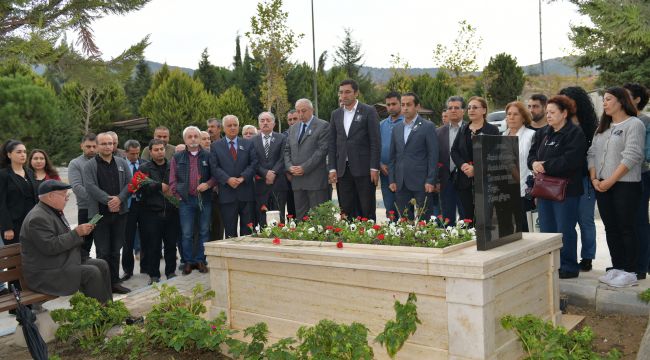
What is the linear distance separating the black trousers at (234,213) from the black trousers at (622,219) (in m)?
4.48

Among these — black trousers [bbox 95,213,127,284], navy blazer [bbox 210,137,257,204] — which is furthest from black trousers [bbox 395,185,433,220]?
black trousers [bbox 95,213,127,284]

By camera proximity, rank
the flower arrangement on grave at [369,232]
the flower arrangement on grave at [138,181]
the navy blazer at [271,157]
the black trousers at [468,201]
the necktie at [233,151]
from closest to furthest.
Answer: the flower arrangement on grave at [369,232], the black trousers at [468,201], the flower arrangement on grave at [138,181], the necktie at [233,151], the navy blazer at [271,157]

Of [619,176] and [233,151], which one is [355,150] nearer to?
[233,151]

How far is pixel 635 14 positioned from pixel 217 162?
5.57 metres

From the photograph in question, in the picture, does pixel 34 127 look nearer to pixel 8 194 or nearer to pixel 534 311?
pixel 8 194

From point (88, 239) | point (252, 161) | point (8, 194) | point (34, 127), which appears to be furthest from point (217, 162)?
point (34, 127)

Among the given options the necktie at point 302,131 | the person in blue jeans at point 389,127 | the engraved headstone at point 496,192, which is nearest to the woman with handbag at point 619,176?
the engraved headstone at point 496,192

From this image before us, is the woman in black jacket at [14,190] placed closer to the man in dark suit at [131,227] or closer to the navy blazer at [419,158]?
the man in dark suit at [131,227]

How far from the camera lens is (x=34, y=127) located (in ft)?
97.3

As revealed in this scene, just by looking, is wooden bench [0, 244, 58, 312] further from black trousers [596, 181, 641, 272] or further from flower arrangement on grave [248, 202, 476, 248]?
black trousers [596, 181, 641, 272]

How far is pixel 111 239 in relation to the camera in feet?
24.7

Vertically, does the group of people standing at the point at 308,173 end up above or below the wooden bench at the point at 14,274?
above

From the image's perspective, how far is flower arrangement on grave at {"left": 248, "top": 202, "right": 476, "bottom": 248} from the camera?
5.01 meters

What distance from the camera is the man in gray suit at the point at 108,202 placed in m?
7.38
